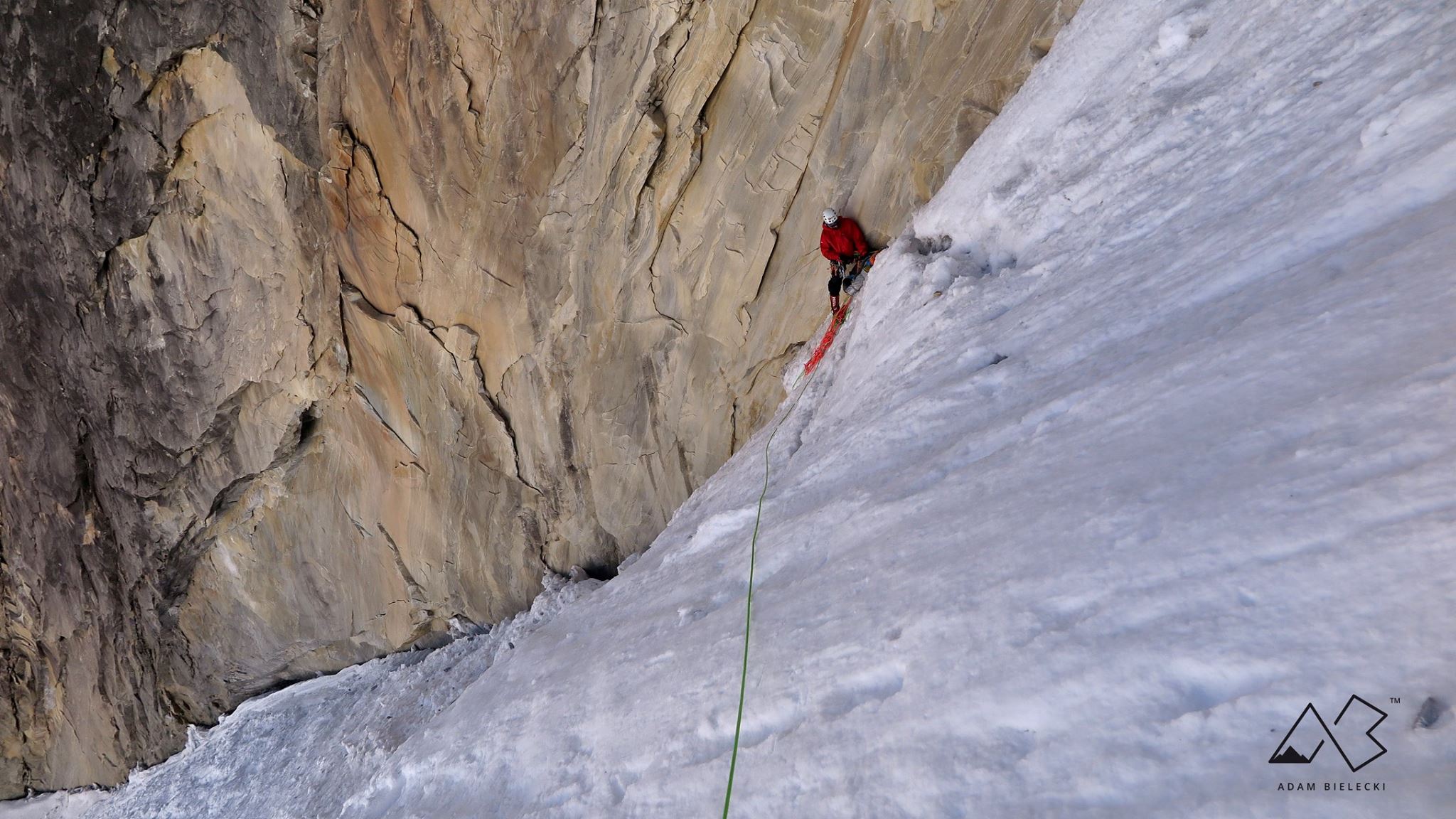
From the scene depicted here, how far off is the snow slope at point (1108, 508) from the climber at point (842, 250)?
871 mm

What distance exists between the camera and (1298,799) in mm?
1538

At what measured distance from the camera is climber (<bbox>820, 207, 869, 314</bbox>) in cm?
592

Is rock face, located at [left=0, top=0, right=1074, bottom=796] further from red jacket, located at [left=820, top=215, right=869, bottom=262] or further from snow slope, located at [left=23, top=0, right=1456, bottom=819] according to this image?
snow slope, located at [left=23, top=0, right=1456, bottom=819]

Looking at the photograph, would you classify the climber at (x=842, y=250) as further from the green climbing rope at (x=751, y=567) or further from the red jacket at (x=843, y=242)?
the green climbing rope at (x=751, y=567)

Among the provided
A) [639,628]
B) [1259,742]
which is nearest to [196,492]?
[639,628]

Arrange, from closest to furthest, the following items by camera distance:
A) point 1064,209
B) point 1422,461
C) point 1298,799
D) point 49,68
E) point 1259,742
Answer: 1. point 1298,799
2. point 1259,742
3. point 1422,461
4. point 1064,209
5. point 49,68

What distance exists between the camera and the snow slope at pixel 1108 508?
177cm

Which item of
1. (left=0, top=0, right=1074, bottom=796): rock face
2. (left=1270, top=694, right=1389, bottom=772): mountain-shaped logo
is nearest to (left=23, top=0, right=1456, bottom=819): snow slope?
(left=1270, top=694, right=1389, bottom=772): mountain-shaped logo

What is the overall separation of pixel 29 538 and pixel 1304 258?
14052mm

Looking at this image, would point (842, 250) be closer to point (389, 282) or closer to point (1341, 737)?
point (389, 282)

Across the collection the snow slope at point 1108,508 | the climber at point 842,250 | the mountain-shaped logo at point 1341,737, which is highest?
the climber at point 842,250

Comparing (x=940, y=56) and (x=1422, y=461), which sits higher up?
(x=940, y=56)

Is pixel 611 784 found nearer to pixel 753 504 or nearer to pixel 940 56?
pixel 753 504

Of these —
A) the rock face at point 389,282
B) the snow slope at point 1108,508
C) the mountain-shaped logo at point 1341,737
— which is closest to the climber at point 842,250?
the rock face at point 389,282
